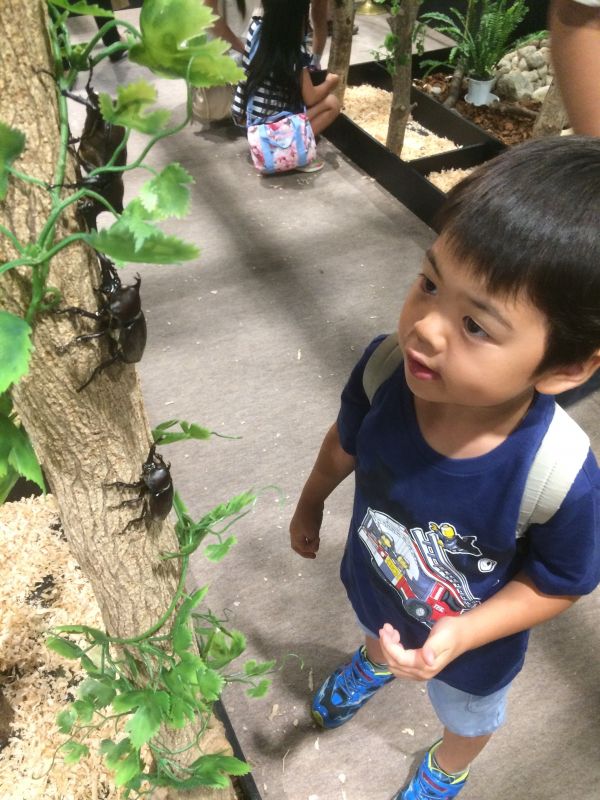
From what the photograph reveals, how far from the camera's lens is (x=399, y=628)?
3.95 ft

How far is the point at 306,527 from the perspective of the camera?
1366mm

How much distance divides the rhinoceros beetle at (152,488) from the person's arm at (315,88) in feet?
9.91

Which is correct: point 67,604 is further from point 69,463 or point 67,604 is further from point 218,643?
point 69,463

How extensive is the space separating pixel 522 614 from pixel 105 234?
771 mm

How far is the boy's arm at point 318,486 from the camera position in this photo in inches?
48.1

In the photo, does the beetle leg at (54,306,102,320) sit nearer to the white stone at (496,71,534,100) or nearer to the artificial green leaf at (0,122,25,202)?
the artificial green leaf at (0,122,25,202)

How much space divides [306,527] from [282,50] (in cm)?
266

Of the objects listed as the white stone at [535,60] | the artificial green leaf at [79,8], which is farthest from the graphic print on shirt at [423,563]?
the white stone at [535,60]

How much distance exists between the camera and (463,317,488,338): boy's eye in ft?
2.54

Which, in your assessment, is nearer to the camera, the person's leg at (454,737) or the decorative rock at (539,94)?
the person's leg at (454,737)

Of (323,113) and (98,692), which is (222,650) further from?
(323,113)

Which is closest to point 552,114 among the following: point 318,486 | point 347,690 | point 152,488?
point 318,486

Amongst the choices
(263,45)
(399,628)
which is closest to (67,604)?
(399,628)

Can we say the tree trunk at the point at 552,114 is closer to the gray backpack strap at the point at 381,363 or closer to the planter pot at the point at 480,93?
the planter pot at the point at 480,93
